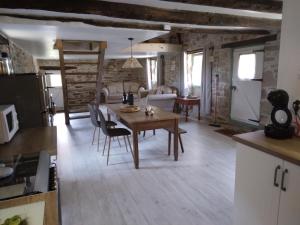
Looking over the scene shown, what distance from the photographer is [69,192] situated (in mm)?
2627

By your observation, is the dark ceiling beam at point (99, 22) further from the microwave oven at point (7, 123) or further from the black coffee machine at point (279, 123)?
the black coffee machine at point (279, 123)

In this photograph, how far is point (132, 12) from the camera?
256 cm

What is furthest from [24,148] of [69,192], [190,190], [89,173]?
[190,190]

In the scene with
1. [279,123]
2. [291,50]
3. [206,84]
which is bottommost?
[279,123]

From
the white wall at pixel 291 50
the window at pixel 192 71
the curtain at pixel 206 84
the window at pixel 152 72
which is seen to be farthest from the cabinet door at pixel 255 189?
the window at pixel 152 72

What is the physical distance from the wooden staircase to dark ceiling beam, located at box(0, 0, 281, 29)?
90.6 inches

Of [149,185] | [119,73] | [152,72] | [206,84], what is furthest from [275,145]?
[119,73]

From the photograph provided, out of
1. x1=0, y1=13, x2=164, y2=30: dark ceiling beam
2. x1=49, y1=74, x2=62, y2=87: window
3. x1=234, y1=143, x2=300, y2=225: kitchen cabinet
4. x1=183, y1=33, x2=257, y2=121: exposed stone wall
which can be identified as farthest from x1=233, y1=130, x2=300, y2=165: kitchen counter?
x1=49, y1=74, x2=62, y2=87: window

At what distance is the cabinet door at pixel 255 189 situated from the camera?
1466 millimetres

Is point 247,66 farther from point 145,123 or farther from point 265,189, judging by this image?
point 265,189

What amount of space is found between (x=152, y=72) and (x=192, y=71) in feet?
8.74

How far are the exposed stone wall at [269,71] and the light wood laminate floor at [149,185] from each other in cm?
111

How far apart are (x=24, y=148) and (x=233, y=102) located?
4.76 metres

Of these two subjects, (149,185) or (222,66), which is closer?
(149,185)
